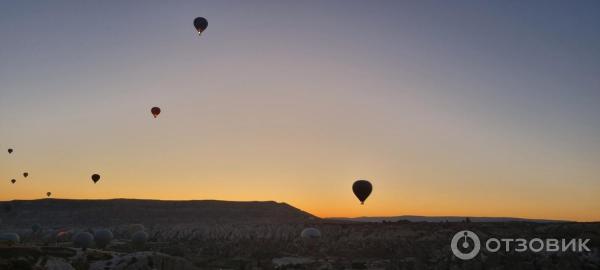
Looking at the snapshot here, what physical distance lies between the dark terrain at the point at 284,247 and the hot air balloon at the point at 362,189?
690 centimetres

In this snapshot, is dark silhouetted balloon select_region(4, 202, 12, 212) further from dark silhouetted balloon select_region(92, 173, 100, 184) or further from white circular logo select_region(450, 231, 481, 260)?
white circular logo select_region(450, 231, 481, 260)

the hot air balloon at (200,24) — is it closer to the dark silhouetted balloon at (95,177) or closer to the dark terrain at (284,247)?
the dark terrain at (284,247)

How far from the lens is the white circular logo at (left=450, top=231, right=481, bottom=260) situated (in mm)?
54284

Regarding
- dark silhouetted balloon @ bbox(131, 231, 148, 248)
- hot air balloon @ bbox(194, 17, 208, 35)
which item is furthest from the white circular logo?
dark silhouetted balloon @ bbox(131, 231, 148, 248)

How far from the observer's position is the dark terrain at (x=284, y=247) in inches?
1876

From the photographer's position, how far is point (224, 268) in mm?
54656

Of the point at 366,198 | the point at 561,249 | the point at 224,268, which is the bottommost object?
the point at 224,268

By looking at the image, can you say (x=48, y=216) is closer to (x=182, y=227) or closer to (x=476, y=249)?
(x=182, y=227)

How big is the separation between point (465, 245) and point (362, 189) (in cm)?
1366

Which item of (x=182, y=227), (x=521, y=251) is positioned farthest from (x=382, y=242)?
(x=182, y=227)

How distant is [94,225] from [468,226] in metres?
102

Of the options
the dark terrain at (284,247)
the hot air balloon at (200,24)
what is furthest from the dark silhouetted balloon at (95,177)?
the hot air balloon at (200,24)

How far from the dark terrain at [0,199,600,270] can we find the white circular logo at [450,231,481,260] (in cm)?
126

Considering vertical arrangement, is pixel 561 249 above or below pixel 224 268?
above
